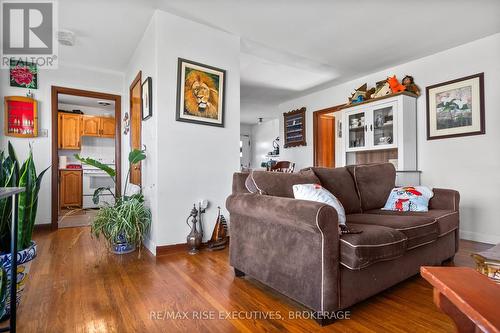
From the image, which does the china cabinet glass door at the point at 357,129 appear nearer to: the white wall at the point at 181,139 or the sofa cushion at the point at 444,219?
the sofa cushion at the point at 444,219

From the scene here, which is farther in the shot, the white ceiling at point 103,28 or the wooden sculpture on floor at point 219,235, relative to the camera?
the wooden sculpture on floor at point 219,235

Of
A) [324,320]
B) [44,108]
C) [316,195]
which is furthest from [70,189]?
[324,320]

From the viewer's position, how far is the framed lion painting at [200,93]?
277 centimetres

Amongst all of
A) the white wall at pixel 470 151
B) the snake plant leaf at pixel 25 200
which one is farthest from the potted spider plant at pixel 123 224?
the white wall at pixel 470 151

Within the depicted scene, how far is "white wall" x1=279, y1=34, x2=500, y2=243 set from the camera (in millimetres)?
3057

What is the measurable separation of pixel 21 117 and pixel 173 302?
356 centimetres

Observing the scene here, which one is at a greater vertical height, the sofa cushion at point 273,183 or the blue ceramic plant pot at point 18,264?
the sofa cushion at point 273,183

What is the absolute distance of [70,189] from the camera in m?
5.83

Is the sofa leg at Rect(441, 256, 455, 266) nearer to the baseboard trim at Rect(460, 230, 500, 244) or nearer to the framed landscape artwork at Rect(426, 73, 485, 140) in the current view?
the baseboard trim at Rect(460, 230, 500, 244)

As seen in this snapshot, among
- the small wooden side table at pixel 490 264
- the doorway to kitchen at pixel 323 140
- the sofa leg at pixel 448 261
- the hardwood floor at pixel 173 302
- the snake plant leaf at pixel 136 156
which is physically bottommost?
the sofa leg at pixel 448 261

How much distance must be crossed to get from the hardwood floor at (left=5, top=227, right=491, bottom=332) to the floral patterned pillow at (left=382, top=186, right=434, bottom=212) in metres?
0.61

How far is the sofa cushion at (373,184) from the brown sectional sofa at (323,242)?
0.14 m

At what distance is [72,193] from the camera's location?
5.85 metres

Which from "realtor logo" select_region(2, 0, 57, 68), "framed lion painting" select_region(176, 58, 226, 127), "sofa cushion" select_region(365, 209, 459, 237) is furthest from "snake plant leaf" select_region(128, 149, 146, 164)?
"sofa cushion" select_region(365, 209, 459, 237)
